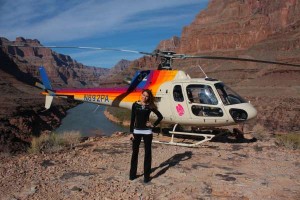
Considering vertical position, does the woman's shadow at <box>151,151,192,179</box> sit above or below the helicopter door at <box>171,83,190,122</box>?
below

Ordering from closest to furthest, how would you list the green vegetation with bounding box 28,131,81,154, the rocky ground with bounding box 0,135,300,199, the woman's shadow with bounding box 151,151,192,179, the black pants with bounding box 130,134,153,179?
the rocky ground with bounding box 0,135,300,199
the black pants with bounding box 130,134,153,179
the woman's shadow with bounding box 151,151,192,179
the green vegetation with bounding box 28,131,81,154

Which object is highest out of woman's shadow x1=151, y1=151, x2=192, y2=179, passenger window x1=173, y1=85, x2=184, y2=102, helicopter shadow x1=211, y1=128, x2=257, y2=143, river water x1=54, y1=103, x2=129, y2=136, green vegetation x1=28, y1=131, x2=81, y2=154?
passenger window x1=173, y1=85, x2=184, y2=102

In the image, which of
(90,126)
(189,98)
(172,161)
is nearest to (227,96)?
(189,98)

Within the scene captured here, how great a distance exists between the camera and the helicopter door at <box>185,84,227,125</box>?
9.30 meters

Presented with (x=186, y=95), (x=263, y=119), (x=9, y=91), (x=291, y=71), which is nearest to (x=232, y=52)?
(x=291, y=71)

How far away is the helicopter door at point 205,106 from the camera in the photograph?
9.30 metres

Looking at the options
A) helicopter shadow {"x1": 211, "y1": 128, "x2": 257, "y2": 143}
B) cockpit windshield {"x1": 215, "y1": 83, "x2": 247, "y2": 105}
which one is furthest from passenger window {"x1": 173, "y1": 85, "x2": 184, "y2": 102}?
helicopter shadow {"x1": 211, "y1": 128, "x2": 257, "y2": 143}

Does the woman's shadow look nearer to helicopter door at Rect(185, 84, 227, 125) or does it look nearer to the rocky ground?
the rocky ground

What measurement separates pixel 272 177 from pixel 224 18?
534 feet

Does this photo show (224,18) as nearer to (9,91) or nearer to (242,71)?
(242,71)

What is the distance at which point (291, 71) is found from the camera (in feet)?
239

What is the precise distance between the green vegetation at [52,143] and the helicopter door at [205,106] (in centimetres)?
369

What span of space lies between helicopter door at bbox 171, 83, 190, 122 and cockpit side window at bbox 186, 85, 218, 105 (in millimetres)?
249

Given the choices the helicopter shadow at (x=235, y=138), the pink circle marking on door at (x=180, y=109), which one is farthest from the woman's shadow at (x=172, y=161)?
the helicopter shadow at (x=235, y=138)
